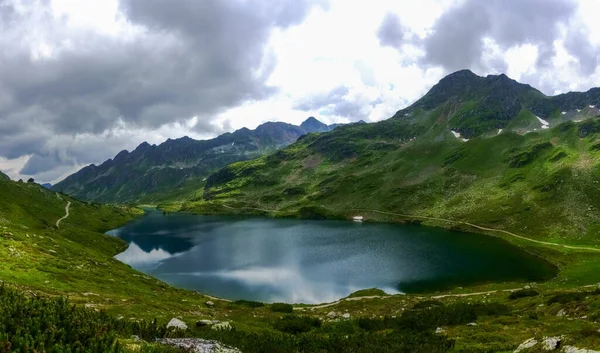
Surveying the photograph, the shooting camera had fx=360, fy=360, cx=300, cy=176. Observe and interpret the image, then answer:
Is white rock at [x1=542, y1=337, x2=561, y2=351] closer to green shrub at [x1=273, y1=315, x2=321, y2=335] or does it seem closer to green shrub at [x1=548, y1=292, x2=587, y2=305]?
green shrub at [x1=273, y1=315, x2=321, y2=335]

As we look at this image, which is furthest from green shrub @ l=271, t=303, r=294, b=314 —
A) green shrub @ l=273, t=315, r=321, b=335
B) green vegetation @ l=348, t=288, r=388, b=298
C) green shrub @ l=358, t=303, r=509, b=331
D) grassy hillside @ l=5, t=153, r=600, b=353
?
green vegetation @ l=348, t=288, r=388, b=298

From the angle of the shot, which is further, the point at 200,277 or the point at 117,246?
the point at 117,246

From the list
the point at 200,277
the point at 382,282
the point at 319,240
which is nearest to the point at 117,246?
the point at 200,277

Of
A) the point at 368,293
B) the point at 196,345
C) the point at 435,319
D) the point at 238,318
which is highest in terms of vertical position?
the point at 196,345

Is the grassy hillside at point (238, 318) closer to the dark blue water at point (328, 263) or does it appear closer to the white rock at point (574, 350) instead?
the white rock at point (574, 350)

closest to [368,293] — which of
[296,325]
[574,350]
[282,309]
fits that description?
[282,309]

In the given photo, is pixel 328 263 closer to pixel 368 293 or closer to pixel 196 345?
pixel 368 293

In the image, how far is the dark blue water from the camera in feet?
295

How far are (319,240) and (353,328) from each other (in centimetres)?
12151

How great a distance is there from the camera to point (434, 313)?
41.2 m

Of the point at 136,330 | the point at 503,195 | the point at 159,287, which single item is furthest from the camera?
the point at 503,195

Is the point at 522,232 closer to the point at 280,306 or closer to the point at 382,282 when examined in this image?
the point at 382,282

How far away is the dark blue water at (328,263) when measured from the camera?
295 feet

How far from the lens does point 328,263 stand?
114500mm
